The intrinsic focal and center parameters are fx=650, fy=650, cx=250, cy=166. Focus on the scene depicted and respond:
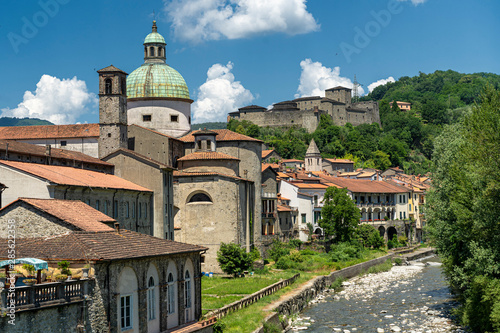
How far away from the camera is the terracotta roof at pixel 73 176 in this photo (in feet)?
112

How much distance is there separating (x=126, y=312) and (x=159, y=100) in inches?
1495

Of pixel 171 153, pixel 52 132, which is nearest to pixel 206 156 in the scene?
pixel 171 153

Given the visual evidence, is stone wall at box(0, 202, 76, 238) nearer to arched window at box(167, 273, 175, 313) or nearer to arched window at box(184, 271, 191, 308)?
arched window at box(167, 273, 175, 313)

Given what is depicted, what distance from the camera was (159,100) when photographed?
5841 centimetres

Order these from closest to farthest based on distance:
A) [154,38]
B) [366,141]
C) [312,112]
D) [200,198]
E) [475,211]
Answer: [475,211] → [200,198] → [154,38] → [366,141] → [312,112]

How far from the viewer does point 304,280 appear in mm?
52188

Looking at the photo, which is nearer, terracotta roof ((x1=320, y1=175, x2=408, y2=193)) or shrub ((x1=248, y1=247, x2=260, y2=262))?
shrub ((x1=248, y1=247, x2=260, y2=262))

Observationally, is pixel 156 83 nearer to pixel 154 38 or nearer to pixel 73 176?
pixel 154 38

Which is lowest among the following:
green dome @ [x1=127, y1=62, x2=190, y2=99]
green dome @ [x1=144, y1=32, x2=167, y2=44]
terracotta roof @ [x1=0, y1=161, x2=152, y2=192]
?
terracotta roof @ [x1=0, y1=161, x2=152, y2=192]

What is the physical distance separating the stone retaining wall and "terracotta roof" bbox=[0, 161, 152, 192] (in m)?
10.1

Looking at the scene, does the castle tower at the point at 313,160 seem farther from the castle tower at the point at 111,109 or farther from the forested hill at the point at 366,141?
the castle tower at the point at 111,109

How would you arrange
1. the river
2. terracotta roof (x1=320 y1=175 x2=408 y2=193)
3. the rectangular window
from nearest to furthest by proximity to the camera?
the rectangular window, the river, terracotta roof (x1=320 y1=175 x2=408 y2=193)

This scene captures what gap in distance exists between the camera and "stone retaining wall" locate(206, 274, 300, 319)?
3222 centimetres

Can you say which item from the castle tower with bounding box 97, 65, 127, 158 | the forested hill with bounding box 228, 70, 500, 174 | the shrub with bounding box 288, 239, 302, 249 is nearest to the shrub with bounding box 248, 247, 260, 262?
the shrub with bounding box 288, 239, 302, 249
